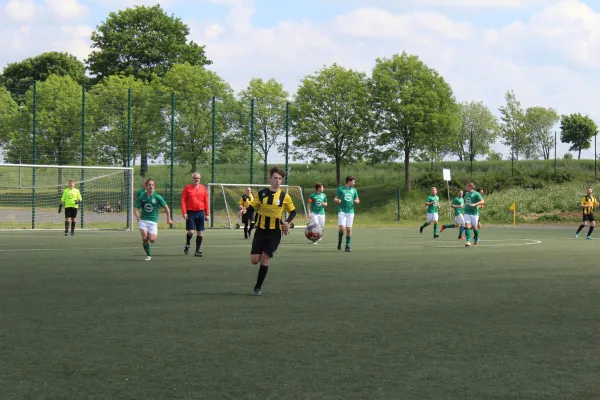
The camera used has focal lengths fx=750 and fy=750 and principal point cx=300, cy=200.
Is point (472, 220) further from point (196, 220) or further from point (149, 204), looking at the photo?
point (149, 204)

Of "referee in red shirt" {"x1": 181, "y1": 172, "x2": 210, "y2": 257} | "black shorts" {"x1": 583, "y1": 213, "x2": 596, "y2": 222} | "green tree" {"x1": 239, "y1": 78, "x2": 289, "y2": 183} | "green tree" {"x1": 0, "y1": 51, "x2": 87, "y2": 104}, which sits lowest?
"black shorts" {"x1": 583, "y1": 213, "x2": 596, "y2": 222}

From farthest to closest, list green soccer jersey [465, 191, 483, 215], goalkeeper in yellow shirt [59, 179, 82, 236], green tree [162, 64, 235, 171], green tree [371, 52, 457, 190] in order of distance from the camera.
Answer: green tree [371, 52, 457, 190], green tree [162, 64, 235, 171], goalkeeper in yellow shirt [59, 179, 82, 236], green soccer jersey [465, 191, 483, 215]

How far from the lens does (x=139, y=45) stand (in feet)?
226

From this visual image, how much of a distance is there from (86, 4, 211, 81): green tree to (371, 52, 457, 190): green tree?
68.1 feet

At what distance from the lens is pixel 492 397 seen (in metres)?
5.36

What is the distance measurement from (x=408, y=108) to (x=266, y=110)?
35.7 feet

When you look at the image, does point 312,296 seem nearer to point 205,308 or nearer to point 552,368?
point 205,308

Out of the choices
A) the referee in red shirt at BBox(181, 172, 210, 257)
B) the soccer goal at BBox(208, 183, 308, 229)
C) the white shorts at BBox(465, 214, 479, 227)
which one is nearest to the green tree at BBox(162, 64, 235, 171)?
the soccer goal at BBox(208, 183, 308, 229)

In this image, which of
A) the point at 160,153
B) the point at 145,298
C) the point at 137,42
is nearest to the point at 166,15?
the point at 137,42

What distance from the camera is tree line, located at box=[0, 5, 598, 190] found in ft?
118

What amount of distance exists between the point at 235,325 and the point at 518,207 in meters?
40.7

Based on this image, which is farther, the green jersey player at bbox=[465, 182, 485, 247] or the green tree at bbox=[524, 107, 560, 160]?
the green tree at bbox=[524, 107, 560, 160]

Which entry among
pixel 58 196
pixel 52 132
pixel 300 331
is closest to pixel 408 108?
pixel 52 132

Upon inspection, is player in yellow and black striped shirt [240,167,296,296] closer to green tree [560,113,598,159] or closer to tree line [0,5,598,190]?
tree line [0,5,598,190]
